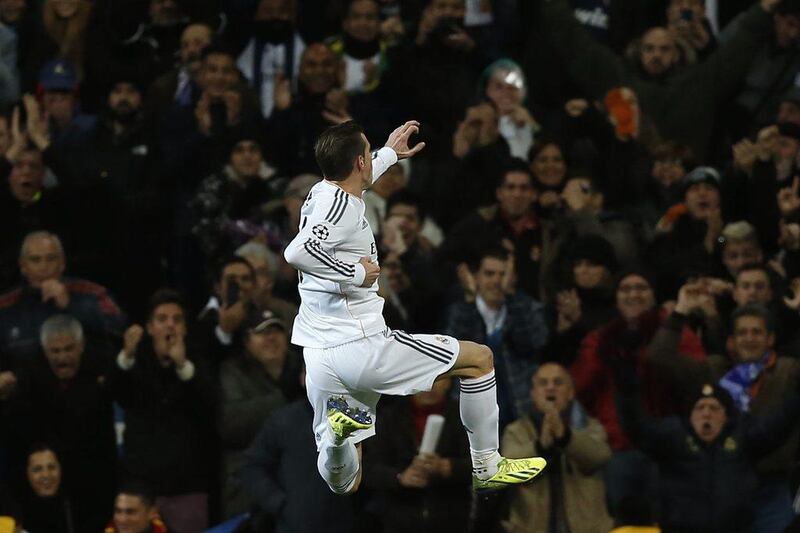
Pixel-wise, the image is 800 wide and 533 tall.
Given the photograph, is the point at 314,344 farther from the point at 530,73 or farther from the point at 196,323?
the point at 530,73

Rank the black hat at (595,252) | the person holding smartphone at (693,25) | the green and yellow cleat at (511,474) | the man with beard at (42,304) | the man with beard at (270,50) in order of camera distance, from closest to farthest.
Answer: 1. the green and yellow cleat at (511,474)
2. the man with beard at (42,304)
3. the black hat at (595,252)
4. the man with beard at (270,50)
5. the person holding smartphone at (693,25)

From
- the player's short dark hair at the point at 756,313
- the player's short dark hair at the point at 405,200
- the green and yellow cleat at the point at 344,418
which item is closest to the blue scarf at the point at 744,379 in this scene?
the player's short dark hair at the point at 756,313

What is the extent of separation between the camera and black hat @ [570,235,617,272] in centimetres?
1491

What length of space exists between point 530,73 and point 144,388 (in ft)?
18.0

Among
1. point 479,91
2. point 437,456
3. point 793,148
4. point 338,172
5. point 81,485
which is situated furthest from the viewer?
point 479,91

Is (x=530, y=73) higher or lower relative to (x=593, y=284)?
higher

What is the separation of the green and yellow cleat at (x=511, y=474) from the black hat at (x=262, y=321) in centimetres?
338

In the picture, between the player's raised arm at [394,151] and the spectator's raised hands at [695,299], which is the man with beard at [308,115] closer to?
the spectator's raised hands at [695,299]

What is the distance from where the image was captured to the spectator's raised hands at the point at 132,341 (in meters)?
14.2

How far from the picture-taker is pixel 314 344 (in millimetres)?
10812

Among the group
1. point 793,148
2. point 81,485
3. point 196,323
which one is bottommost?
point 81,485

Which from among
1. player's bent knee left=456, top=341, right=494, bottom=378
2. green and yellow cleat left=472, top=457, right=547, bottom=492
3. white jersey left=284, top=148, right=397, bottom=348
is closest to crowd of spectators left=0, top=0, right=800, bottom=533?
green and yellow cleat left=472, top=457, right=547, bottom=492

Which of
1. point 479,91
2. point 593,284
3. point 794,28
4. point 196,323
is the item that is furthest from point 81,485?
point 794,28

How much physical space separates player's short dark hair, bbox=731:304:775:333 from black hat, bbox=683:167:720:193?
1.66 m
